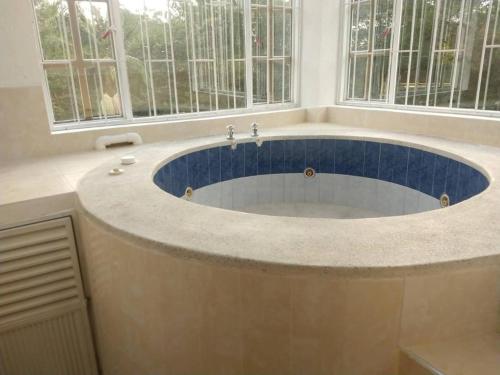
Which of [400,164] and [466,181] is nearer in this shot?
[466,181]

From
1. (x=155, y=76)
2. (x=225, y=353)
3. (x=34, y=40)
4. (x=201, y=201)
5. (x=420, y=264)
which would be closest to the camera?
(x=420, y=264)

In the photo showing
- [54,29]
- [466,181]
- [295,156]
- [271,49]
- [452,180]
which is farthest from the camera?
[271,49]

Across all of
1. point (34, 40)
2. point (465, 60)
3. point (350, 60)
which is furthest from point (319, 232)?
point (350, 60)

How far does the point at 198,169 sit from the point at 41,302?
1.36 m

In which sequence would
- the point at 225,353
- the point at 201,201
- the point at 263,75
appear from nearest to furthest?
the point at 225,353
the point at 201,201
the point at 263,75

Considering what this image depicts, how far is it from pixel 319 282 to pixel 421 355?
0.35 m

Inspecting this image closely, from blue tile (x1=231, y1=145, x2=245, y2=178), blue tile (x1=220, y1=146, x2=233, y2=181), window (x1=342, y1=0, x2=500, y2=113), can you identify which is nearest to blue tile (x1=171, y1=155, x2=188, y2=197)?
blue tile (x1=220, y1=146, x2=233, y2=181)

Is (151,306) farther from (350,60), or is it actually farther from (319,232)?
(350,60)

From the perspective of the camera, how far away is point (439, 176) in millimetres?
2510

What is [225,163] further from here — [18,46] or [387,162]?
[18,46]

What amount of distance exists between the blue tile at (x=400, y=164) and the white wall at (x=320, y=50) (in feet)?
3.69

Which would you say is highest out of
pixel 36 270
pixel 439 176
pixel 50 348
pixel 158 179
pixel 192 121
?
pixel 192 121

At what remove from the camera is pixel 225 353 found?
3.81 ft

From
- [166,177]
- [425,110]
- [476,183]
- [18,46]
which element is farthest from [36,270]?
[425,110]
